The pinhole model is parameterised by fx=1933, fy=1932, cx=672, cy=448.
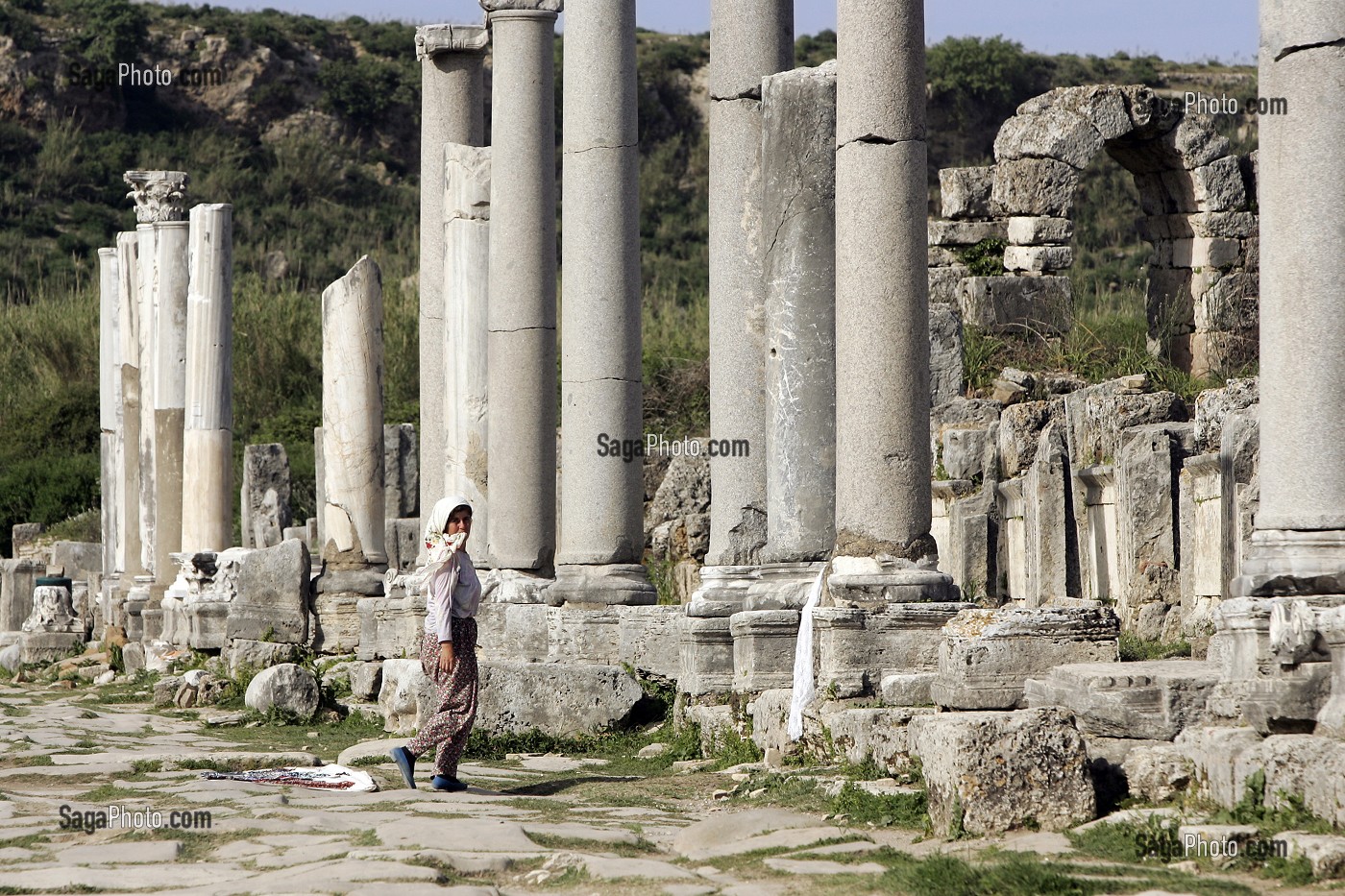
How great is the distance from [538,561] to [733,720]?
395 centimetres

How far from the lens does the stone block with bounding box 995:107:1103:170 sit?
69.4 ft

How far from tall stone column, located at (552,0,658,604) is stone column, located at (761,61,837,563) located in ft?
7.02

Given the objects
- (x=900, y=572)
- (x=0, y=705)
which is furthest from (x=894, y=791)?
(x=0, y=705)

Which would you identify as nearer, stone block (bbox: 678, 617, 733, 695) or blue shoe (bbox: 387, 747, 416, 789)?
blue shoe (bbox: 387, 747, 416, 789)

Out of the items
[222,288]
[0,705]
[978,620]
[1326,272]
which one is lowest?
[0,705]

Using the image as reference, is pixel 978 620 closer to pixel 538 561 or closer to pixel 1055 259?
pixel 538 561

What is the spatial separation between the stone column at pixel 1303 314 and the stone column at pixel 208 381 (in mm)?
14281

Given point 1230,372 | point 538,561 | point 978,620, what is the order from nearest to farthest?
point 978,620 < point 538,561 < point 1230,372

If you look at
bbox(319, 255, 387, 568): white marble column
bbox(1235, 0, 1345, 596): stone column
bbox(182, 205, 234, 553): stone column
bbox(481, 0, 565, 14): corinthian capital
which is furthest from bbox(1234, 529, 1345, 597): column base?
bbox(182, 205, 234, 553): stone column

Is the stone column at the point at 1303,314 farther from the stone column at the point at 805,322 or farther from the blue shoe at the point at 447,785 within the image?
the blue shoe at the point at 447,785

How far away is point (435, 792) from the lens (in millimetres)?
9570

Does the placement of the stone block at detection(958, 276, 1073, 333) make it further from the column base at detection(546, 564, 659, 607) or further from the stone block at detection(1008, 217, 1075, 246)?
the column base at detection(546, 564, 659, 607)

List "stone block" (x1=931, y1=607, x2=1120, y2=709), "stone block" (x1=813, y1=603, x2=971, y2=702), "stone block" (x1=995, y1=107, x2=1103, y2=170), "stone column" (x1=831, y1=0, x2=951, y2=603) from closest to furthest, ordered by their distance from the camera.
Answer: "stone block" (x1=931, y1=607, x2=1120, y2=709), "stone block" (x1=813, y1=603, x2=971, y2=702), "stone column" (x1=831, y1=0, x2=951, y2=603), "stone block" (x1=995, y1=107, x2=1103, y2=170)

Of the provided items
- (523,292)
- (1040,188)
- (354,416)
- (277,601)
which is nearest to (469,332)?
(523,292)
